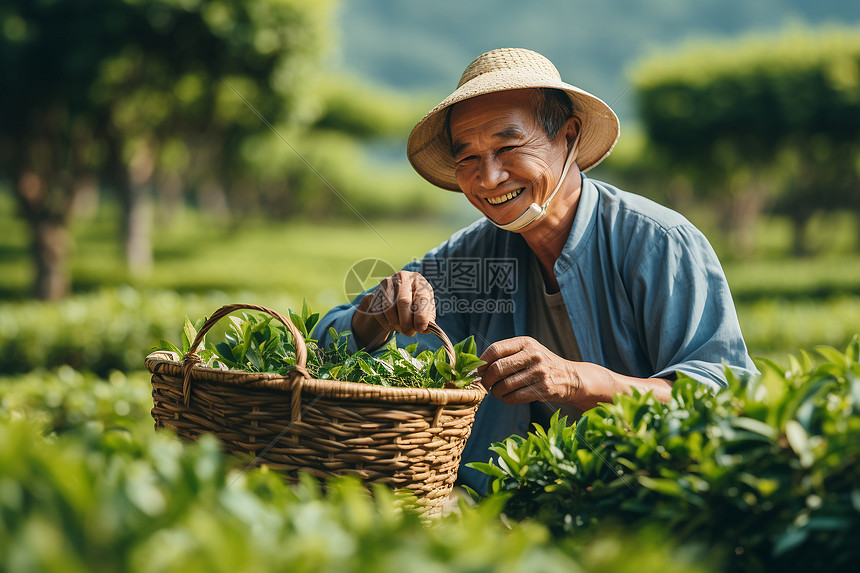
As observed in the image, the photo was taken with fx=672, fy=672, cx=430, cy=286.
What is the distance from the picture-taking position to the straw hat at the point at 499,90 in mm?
2436

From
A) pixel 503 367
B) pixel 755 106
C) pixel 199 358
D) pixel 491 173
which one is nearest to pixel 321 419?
pixel 199 358

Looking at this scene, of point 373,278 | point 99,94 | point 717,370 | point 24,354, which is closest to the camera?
point 717,370

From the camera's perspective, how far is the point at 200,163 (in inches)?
1163

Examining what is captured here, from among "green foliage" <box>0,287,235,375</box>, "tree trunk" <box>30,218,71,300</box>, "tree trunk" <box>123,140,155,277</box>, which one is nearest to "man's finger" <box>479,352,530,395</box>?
"green foliage" <box>0,287,235,375</box>

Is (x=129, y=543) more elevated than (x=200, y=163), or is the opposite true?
(x=200, y=163)

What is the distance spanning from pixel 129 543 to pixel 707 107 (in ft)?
69.1

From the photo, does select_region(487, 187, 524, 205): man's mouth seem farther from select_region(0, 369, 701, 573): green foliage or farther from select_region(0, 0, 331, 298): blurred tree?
select_region(0, 0, 331, 298): blurred tree

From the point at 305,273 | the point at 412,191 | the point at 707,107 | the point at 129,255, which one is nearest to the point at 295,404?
the point at 129,255

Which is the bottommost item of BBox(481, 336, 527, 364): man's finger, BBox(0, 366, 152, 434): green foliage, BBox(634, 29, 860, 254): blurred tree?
BBox(0, 366, 152, 434): green foliage

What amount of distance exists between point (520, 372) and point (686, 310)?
70 centimetres

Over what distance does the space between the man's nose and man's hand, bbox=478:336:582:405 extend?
79 centimetres

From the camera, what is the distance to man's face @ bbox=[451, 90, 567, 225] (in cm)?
252

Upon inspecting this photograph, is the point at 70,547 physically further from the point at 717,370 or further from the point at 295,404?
the point at 717,370

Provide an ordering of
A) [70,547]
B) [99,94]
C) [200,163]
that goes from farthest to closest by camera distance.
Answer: [200,163], [99,94], [70,547]
